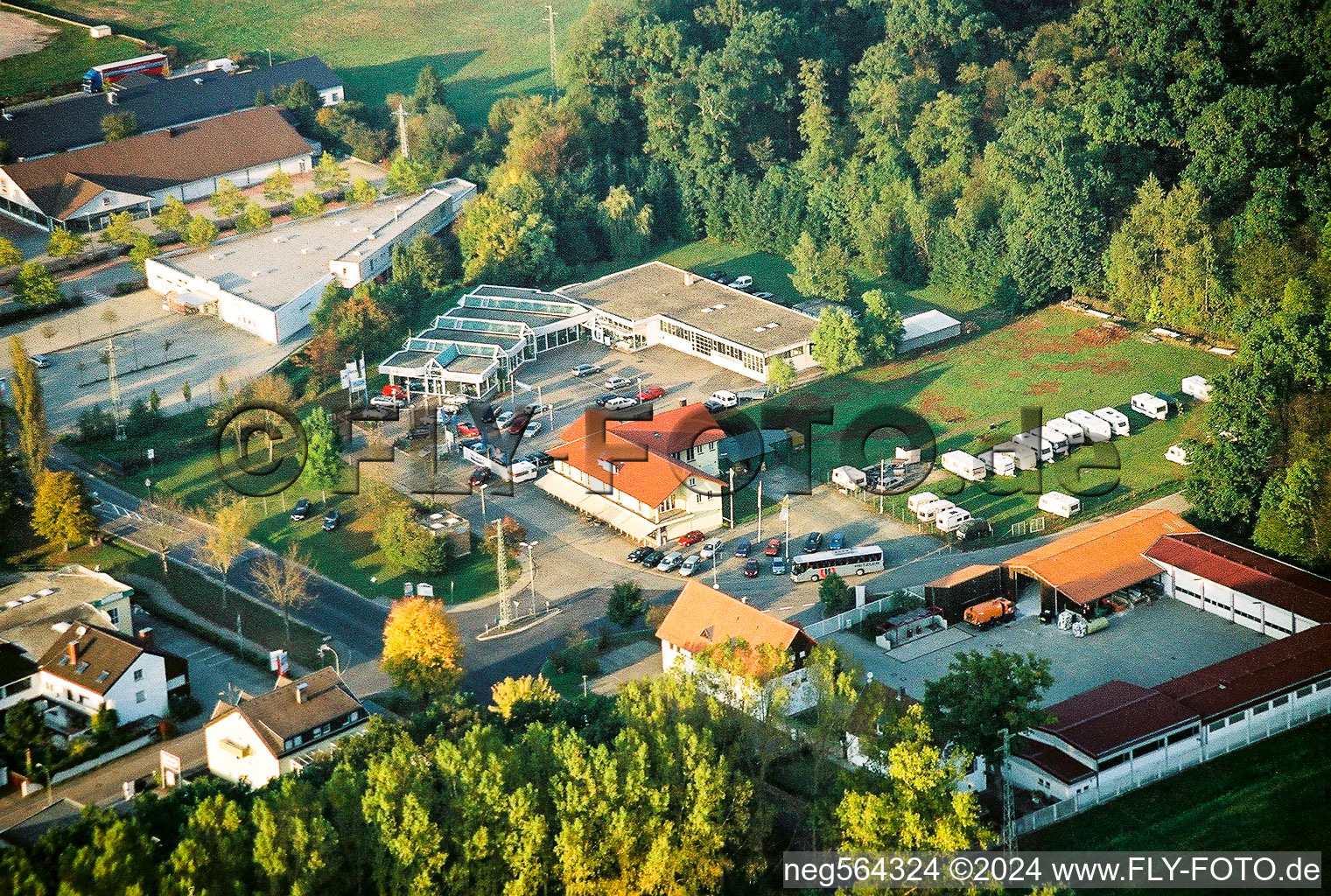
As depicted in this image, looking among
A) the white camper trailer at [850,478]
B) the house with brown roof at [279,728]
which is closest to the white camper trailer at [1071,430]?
the white camper trailer at [850,478]

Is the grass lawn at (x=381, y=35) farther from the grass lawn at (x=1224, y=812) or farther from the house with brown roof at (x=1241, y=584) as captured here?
the grass lawn at (x=1224, y=812)

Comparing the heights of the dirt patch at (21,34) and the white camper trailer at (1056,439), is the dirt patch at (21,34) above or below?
above

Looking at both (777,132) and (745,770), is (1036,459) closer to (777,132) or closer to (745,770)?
(745,770)

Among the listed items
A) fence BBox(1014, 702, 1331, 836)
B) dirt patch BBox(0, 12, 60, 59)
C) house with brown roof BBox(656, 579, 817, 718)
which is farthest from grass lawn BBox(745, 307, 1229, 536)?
dirt patch BBox(0, 12, 60, 59)

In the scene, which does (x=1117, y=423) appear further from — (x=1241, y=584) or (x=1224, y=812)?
(x=1224, y=812)

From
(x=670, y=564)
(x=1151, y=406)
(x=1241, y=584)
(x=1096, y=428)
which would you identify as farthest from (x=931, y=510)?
(x=1151, y=406)

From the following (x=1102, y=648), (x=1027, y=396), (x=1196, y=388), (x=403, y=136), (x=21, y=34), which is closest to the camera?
(x=1102, y=648)
